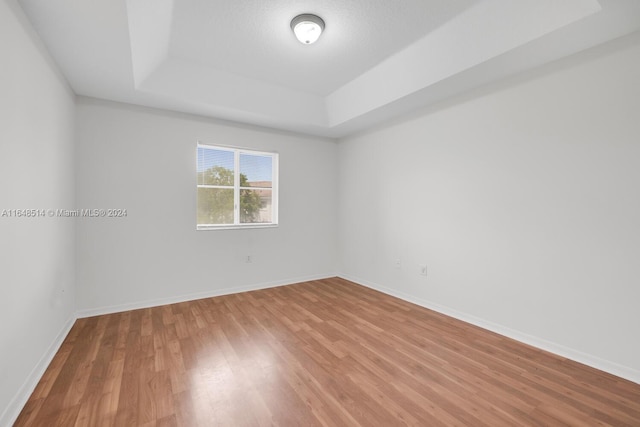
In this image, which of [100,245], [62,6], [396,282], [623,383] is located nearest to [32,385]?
[100,245]

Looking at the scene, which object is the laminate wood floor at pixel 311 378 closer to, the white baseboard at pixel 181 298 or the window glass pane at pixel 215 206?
the white baseboard at pixel 181 298

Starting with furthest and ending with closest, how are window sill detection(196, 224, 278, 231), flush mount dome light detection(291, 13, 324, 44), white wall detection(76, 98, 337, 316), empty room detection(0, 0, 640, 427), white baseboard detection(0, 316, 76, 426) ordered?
window sill detection(196, 224, 278, 231)
white wall detection(76, 98, 337, 316)
flush mount dome light detection(291, 13, 324, 44)
empty room detection(0, 0, 640, 427)
white baseboard detection(0, 316, 76, 426)

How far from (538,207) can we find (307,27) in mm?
2574

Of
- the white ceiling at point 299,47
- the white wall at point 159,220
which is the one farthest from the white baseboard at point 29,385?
the white ceiling at point 299,47

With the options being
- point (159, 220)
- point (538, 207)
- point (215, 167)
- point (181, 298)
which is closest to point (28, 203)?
point (159, 220)

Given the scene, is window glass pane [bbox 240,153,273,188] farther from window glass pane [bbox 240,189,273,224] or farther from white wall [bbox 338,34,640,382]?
white wall [bbox 338,34,640,382]

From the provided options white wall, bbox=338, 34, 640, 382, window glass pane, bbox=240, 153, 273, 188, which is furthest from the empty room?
window glass pane, bbox=240, 153, 273, 188

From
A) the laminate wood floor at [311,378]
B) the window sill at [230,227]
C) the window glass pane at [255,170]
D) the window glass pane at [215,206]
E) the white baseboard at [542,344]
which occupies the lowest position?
the laminate wood floor at [311,378]

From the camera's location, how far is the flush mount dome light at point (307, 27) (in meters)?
2.35

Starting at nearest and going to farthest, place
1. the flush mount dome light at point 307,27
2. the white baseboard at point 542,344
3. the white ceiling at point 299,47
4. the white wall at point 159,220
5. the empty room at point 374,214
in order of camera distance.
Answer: the empty room at point 374,214, the white ceiling at point 299,47, the white baseboard at point 542,344, the flush mount dome light at point 307,27, the white wall at point 159,220

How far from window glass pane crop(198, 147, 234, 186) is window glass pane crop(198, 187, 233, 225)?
0.13m

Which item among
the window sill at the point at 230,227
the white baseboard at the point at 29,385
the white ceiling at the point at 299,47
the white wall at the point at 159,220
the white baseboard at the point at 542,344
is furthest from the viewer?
the window sill at the point at 230,227

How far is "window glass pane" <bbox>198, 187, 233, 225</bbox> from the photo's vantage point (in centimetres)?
391

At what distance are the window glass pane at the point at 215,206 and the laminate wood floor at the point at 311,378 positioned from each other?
1.38 m
